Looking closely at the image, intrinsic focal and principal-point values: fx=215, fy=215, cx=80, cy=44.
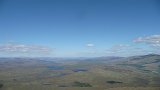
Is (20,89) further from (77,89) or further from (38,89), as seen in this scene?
(77,89)

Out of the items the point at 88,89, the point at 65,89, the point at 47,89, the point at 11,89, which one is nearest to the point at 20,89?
the point at 11,89

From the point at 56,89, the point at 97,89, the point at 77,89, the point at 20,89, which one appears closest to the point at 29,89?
the point at 20,89

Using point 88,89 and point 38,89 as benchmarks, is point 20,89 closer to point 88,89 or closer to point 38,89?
point 38,89

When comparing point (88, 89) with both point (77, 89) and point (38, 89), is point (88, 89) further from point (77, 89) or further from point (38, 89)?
point (38, 89)

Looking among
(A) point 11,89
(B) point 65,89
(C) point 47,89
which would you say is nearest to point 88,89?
(B) point 65,89

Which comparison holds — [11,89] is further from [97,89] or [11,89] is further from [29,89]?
[97,89]
